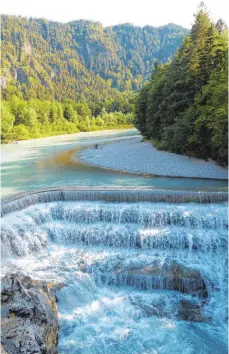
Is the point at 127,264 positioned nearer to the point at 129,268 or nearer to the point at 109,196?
the point at 129,268

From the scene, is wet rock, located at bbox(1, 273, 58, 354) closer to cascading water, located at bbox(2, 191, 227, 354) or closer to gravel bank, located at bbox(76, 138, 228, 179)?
cascading water, located at bbox(2, 191, 227, 354)

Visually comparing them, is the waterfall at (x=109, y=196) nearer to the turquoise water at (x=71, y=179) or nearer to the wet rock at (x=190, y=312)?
the turquoise water at (x=71, y=179)

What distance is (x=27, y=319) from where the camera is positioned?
632cm

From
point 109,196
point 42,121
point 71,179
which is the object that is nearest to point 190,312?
point 109,196

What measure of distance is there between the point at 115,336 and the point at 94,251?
3.69m

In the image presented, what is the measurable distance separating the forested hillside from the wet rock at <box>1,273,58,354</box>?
523 inches

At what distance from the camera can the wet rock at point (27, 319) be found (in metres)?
5.58

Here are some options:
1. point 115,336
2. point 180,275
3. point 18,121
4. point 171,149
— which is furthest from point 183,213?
point 18,121

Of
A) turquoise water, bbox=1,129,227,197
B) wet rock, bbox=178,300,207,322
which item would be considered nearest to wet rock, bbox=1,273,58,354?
wet rock, bbox=178,300,207,322

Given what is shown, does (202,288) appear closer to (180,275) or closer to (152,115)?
(180,275)

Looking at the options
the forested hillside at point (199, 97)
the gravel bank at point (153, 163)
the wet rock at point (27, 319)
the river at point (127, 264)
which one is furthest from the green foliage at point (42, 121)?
the wet rock at point (27, 319)

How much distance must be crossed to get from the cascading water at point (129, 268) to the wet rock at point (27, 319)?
128 cm

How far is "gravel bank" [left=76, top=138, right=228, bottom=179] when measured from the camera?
18.9m

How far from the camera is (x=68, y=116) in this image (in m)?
83.2
